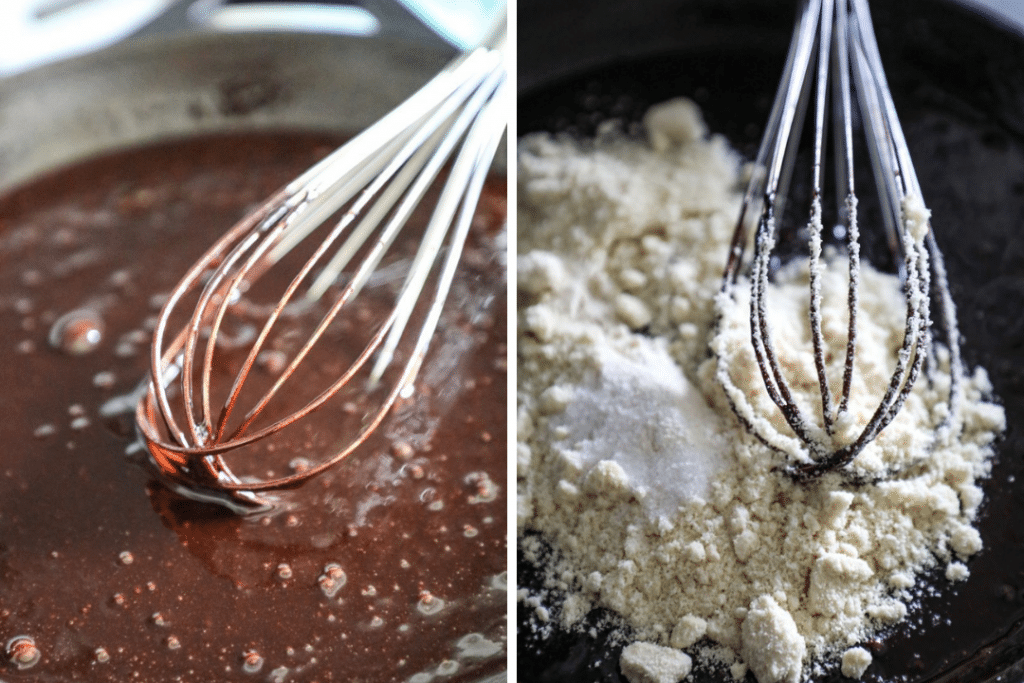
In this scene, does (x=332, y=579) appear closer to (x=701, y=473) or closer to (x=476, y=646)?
(x=476, y=646)

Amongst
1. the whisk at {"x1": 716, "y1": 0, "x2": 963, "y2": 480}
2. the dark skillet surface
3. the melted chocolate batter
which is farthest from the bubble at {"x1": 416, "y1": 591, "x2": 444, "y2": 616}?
the dark skillet surface

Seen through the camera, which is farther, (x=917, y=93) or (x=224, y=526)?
(x=917, y=93)

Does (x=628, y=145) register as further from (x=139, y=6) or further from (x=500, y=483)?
(x=139, y=6)

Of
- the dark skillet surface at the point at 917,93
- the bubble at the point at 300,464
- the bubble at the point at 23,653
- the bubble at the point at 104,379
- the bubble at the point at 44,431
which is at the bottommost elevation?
the bubble at the point at 23,653

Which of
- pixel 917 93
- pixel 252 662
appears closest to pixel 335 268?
pixel 252 662

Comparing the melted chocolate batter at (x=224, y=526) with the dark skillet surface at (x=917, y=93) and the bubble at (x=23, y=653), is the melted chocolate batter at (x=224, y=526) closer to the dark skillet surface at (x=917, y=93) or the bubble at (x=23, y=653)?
the bubble at (x=23, y=653)

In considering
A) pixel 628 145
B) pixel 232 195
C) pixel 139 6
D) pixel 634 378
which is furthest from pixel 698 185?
pixel 139 6

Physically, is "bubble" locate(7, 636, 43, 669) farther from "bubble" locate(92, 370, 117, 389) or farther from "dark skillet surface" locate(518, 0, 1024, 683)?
"dark skillet surface" locate(518, 0, 1024, 683)

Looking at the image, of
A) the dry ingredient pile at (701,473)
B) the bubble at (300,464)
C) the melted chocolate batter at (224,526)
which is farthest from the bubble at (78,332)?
the dry ingredient pile at (701,473)
